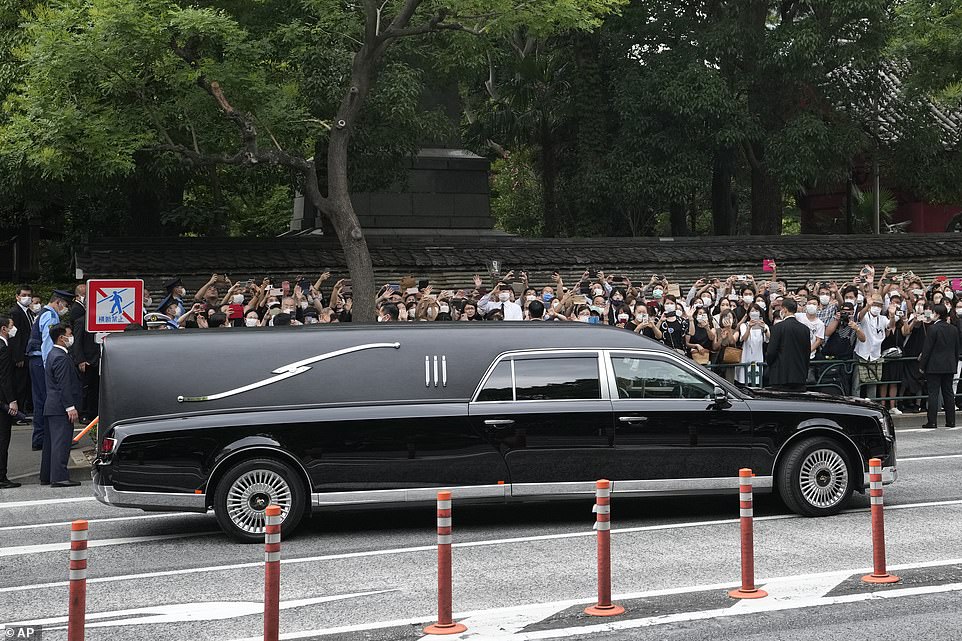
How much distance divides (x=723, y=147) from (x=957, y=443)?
49.3 feet

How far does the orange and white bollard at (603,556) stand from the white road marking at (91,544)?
4.80 metres

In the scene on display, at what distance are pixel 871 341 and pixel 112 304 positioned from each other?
11.4m

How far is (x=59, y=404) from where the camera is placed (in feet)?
45.0

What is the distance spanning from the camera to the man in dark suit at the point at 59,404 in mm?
13688

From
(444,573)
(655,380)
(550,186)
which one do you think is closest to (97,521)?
(655,380)

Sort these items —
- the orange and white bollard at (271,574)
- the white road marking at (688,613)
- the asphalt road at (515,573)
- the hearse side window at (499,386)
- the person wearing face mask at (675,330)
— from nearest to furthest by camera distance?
the orange and white bollard at (271,574) → the white road marking at (688,613) → the asphalt road at (515,573) → the hearse side window at (499,386) → the person wearing face mask at (675,330)

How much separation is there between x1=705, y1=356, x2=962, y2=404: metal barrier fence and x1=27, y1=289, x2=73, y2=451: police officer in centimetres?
915

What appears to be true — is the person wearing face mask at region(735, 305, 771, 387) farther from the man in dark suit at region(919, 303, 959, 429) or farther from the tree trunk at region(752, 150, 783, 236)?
the tree trunk at region(752, 150, 783, 236)

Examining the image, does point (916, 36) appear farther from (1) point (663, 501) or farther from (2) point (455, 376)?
(2) point (455, 376)

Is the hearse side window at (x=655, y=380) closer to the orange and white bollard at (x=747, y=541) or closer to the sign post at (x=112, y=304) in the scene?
the orange and white bollard at (x=747, y=541)

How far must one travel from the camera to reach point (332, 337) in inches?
423

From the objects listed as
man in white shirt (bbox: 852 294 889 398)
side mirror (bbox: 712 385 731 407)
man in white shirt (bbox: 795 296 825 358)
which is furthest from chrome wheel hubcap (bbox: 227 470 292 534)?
man in white shirt (bbox: 852 294 889 398)

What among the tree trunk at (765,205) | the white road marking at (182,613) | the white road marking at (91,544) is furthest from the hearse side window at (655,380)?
the tree trunk at (765,205)

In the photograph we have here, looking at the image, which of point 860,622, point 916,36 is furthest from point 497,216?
point 860,622
